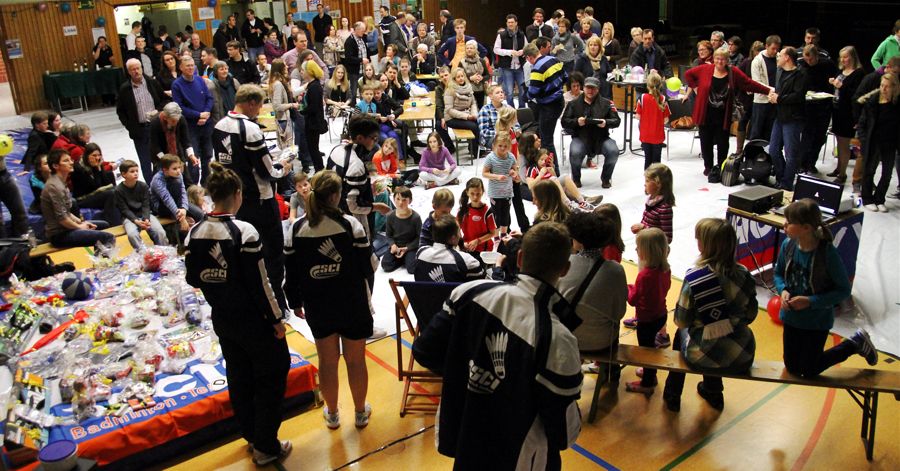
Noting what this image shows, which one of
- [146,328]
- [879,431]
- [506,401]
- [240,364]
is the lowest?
[879,431]

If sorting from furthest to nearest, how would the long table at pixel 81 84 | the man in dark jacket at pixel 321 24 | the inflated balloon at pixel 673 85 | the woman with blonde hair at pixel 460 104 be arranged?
the man in dark jacket at pixel 321 24, the long table at pixel 81 84, the inflated balloon at pixel 673 85, the woman with blonde hair at pixel 460 104

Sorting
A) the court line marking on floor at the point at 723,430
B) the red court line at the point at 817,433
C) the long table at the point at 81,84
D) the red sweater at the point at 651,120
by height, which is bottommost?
the red court line at the point at 817,433

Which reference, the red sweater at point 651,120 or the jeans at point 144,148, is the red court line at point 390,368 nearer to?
the red sweater at point 651,120

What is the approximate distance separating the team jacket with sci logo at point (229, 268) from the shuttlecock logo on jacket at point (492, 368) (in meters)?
1.46

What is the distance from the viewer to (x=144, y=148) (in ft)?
29.5

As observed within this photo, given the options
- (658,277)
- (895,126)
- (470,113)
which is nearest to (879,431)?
(658,277)

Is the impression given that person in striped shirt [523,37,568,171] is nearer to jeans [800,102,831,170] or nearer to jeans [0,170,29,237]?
jeans [800,102,831,170]

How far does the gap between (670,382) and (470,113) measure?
20.3 ft

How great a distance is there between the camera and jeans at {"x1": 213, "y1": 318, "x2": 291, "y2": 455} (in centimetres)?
365

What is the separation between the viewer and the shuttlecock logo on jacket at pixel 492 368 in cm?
242

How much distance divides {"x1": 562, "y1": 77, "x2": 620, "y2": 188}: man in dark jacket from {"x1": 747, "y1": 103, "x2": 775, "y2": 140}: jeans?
1.58m

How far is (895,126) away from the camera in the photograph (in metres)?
7.18

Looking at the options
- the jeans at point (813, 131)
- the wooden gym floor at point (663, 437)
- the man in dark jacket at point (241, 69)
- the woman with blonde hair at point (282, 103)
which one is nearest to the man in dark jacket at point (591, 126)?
the jeans at point (813, 131)

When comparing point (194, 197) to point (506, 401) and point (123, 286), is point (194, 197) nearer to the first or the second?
point (123, 286)
